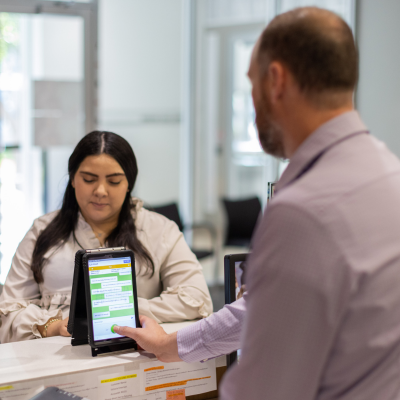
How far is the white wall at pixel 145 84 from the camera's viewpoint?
4.46m

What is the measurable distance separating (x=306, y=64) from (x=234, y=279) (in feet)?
2.48

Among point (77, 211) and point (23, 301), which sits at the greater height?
point (77, 211)

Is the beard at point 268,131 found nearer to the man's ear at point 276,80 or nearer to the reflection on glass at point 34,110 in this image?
the man's ear at point 276,80

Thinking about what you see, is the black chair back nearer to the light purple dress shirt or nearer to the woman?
the woman

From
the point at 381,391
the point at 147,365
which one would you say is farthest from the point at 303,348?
the point at 147,365

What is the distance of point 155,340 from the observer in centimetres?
124

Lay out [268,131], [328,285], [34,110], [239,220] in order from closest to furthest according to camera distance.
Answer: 1. [328,285]
2. [268,131]
3. [34,110]
4. [239,220]

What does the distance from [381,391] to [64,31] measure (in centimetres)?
354

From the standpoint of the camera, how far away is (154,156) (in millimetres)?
4875

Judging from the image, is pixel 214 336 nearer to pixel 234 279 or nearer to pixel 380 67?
pixel 234 279

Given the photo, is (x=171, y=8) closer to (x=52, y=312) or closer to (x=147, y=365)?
(x=52, y=312)

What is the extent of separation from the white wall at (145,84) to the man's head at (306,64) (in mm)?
3843

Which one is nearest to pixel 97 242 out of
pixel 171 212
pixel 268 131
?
pixel 268 131

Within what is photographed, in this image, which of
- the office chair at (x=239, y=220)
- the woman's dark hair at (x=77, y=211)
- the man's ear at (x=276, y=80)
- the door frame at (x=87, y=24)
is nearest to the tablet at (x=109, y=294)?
the woman's dark hair at (x=77, y=211)
